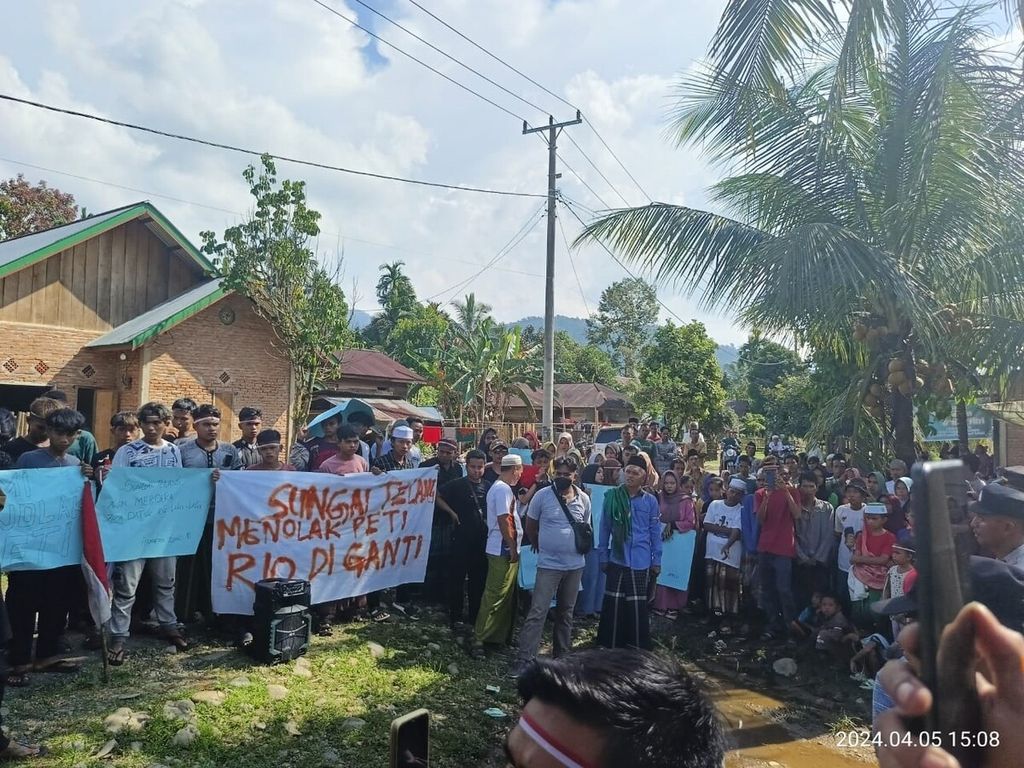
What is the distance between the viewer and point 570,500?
631 cm

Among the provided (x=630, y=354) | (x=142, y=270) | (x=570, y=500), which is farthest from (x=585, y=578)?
(x=630, y=354)

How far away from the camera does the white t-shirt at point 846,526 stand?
7.41 m

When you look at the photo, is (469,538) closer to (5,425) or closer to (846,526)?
(846,526)

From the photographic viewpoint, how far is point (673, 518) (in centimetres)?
841

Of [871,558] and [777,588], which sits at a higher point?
[871,558]

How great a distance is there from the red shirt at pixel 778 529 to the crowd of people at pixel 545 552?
14 mm

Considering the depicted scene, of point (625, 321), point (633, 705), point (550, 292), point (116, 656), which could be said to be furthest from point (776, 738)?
point (625, 321)

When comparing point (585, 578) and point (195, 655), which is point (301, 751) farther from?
point (585, 578)

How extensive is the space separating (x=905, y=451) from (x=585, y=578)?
4104 mm

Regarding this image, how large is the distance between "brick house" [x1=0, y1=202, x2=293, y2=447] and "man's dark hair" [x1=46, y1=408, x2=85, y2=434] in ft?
30.9

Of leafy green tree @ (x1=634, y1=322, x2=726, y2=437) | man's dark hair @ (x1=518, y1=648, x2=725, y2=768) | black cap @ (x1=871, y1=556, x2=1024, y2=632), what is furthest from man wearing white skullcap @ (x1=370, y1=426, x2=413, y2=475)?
leafy green tree @ (x1=634, y1=322, x2=726, y2=437)

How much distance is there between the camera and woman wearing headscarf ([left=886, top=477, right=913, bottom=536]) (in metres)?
7.06

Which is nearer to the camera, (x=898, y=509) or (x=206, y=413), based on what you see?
(x=206, y=413)

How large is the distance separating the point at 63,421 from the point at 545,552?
12.8 ft
